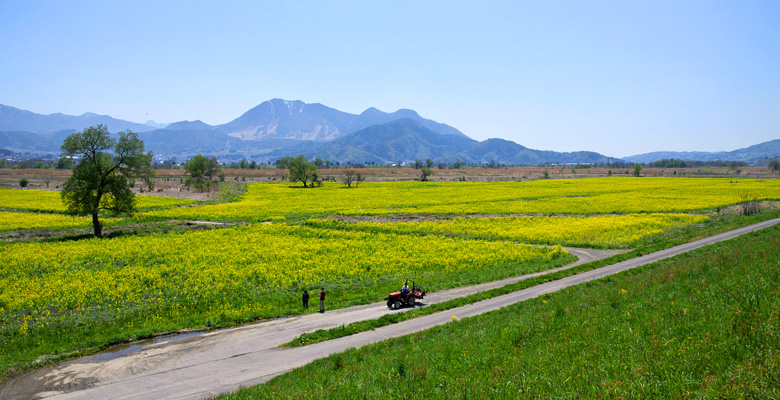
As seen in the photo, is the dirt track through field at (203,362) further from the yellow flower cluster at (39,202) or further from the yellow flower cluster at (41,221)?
the yellow flower cluster at (39,202)

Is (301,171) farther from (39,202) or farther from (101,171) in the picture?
(101,171)

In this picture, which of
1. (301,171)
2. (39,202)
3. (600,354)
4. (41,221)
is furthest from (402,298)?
(301,171)

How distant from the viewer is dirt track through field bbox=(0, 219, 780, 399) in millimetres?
14172

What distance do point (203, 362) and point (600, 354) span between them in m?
14.6

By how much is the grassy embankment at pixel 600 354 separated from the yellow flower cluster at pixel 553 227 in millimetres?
29678

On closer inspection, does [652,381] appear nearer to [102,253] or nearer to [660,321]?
[660,321]

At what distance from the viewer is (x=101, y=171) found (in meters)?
48.2

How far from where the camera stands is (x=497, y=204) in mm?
78688

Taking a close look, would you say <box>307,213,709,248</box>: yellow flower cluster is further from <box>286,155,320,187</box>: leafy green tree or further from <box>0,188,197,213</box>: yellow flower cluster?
<box>286,155,320,187</box>: leafy green tree

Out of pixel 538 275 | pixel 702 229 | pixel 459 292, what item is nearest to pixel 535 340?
pixel 459 292

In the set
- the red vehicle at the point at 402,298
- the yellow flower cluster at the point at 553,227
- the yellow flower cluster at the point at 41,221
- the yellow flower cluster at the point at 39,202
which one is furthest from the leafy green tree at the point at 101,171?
the red vehicle at the point at 402,298

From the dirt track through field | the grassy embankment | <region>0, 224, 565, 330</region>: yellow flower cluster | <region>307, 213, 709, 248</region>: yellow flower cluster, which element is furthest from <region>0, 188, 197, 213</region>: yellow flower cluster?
the grassy embankment

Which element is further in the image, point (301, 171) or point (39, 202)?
point (301, 171)

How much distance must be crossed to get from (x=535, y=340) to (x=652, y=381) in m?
4.69
